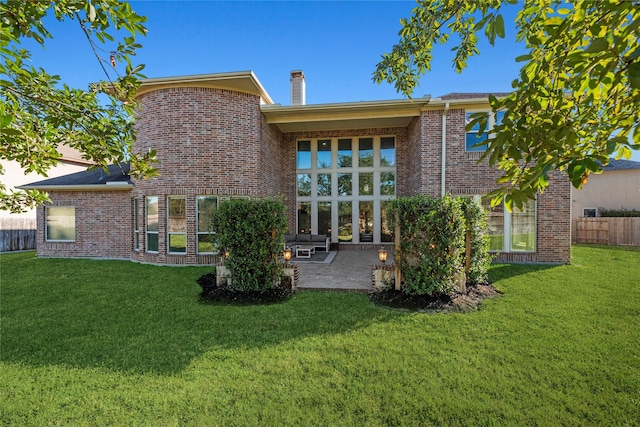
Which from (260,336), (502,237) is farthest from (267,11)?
(502,237)

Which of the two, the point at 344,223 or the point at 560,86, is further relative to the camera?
the point at 344,223

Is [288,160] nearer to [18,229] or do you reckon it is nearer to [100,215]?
[100,215]

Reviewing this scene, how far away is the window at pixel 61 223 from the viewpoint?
440 inches

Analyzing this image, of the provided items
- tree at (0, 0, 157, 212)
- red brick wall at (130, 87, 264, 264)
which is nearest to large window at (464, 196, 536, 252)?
red brick wall at (130, 87, 264, 264)

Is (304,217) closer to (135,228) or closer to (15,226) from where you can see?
(135,228)

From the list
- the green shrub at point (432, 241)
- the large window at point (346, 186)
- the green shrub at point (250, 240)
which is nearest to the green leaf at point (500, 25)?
the green shrub at point (432, 241)

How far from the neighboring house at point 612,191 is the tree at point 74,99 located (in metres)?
23.4

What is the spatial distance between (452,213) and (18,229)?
68.2 ft

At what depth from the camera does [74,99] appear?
249cm

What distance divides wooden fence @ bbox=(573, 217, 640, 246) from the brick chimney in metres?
16.8

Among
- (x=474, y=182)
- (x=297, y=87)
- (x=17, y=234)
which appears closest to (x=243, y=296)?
(x=474, y=182)

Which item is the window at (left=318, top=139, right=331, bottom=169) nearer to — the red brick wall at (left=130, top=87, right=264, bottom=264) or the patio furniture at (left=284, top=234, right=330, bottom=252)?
the patio furniture at (left=284, top=234, right=330, bottom=252)

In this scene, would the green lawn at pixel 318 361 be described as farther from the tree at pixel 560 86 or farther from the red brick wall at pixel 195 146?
the red brick wall at pixel 195 146

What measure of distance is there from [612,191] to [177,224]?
1043 inches
